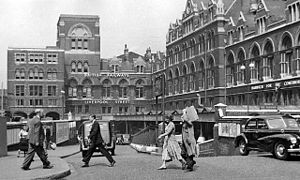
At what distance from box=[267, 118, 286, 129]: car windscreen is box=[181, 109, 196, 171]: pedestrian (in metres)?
6.01

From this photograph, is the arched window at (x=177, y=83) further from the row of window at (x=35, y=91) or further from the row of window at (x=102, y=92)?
the row of window at (x=35, y=91)

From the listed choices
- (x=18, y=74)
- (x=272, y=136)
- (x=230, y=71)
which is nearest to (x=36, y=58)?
(x=18, y=74)

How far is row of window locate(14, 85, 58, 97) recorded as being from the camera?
94.3m

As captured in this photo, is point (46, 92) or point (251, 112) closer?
point (251, 112)

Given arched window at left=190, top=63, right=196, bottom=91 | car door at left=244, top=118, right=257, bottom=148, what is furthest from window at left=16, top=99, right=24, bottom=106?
car door at left=244, top=118, right=257, bottom=148

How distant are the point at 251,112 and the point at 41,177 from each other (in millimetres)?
22771

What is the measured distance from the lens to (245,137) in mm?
21938

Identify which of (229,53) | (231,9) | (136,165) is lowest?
(136,165)

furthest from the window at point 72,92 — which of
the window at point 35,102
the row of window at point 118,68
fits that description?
the row of window at point 118,68

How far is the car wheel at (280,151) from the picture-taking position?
726 inches

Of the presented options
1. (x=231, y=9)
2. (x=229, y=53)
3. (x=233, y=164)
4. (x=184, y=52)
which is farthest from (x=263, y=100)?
(x=233, y=164)

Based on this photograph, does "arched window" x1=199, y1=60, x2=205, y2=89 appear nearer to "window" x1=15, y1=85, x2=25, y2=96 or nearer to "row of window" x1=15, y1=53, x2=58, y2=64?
"row of window" x1=15, y1=53, x2=58, y2=64

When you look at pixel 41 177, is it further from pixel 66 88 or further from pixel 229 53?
pixel 66 88

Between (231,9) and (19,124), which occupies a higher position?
(231,9)
